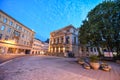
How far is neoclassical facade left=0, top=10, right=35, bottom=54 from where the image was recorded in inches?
1056

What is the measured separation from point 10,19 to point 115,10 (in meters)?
32.1

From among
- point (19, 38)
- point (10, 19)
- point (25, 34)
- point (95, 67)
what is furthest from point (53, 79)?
point (25, 34)

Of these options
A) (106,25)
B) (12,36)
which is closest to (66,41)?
(106,25)

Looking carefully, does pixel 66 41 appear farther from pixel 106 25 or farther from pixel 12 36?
pixel 12 36

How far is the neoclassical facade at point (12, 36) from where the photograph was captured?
26812mm

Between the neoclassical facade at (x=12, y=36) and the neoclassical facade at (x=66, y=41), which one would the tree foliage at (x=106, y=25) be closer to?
the neoclassical facade at (x=66, y=41)

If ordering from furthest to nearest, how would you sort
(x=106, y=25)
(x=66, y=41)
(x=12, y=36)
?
1. (x=66, y=41)
2. (x=12, y=36)
3. (x=106, y=25)

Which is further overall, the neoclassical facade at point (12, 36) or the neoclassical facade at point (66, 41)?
the neoclassical facade at point (66, 41)

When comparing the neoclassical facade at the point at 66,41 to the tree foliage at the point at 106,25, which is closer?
the tree foliage at the point at 106,25

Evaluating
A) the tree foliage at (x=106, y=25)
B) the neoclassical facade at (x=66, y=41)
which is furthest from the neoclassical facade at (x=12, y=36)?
the tree foliage at (x=106, y=25)

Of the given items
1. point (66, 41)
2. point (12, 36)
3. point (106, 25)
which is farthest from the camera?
point (66, 41)

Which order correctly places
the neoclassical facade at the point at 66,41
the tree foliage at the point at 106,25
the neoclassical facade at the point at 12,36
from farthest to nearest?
the neoclassical facade at the point at 66,41 < the neoclassical facade at the point at 12,36 < the tree foliage at the point at 106,25

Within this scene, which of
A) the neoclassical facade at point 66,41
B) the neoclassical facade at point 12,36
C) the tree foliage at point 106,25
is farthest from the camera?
the neoclassical facade at point 66,41

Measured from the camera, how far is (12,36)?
31266mm
